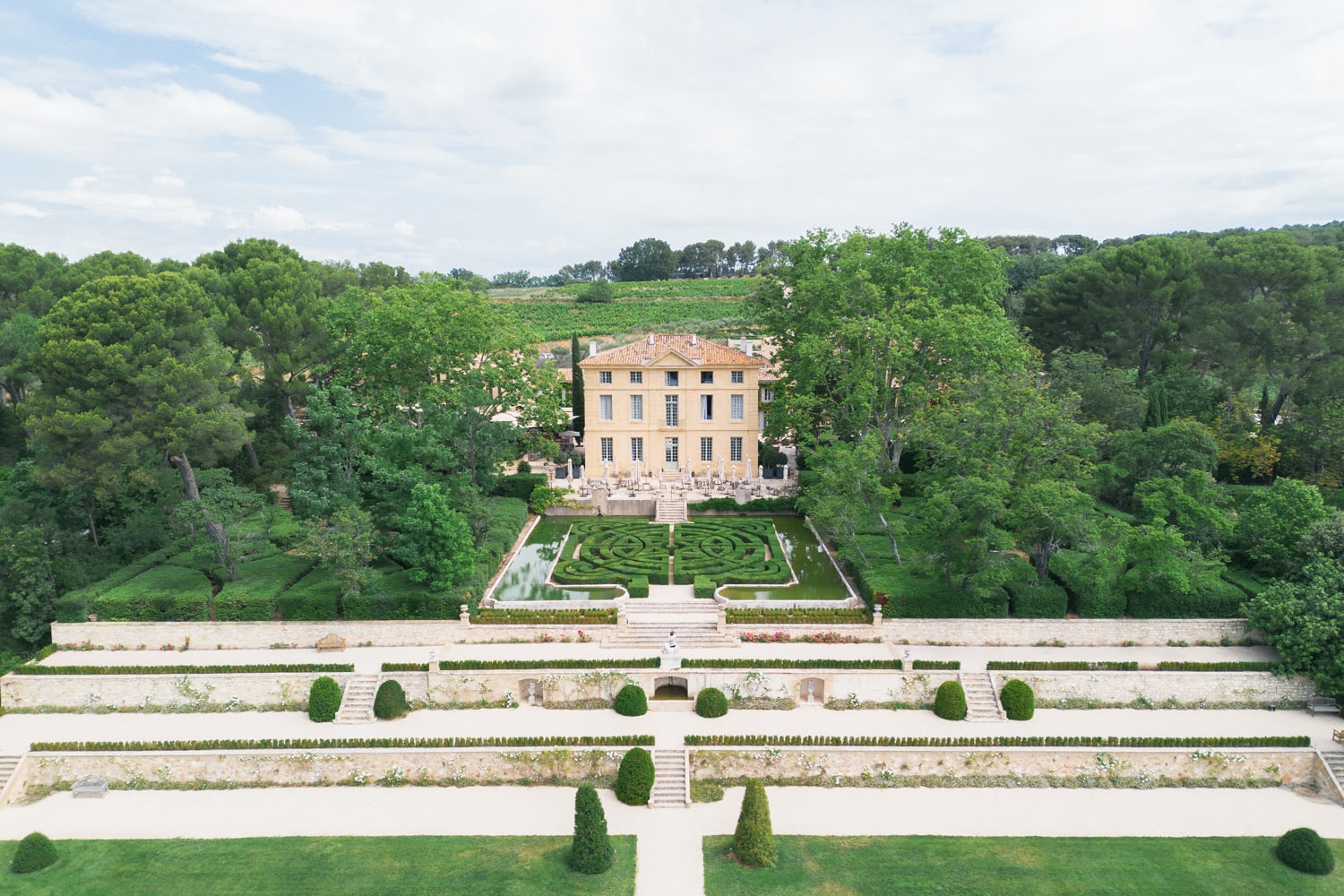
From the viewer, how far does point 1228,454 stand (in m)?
36.8

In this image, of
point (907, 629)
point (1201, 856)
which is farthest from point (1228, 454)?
point (1201, 856)

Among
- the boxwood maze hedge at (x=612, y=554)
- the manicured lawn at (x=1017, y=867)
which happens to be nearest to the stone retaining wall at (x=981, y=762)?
the manicured lawn at (x=1017, y=867)

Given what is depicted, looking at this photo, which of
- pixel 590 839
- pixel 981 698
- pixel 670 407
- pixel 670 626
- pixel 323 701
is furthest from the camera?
pixel 670 407

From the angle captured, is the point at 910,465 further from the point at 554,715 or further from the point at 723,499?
the point at 554,715

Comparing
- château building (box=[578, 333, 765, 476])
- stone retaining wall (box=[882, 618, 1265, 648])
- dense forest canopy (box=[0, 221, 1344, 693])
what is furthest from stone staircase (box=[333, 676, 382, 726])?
château building (box=[578, 333, 765, 476])

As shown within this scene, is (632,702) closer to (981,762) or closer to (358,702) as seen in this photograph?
(358,702)

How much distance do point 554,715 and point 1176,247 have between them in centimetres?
4265

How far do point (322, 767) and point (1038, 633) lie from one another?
22043mm

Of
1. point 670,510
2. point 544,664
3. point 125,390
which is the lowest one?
point 544,664

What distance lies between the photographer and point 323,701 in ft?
74.8

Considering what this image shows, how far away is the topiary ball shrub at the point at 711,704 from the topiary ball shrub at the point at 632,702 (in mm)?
1582

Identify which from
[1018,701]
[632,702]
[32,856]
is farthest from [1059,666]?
[32,856]

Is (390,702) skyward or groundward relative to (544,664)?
groundward

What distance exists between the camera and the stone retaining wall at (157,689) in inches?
936
